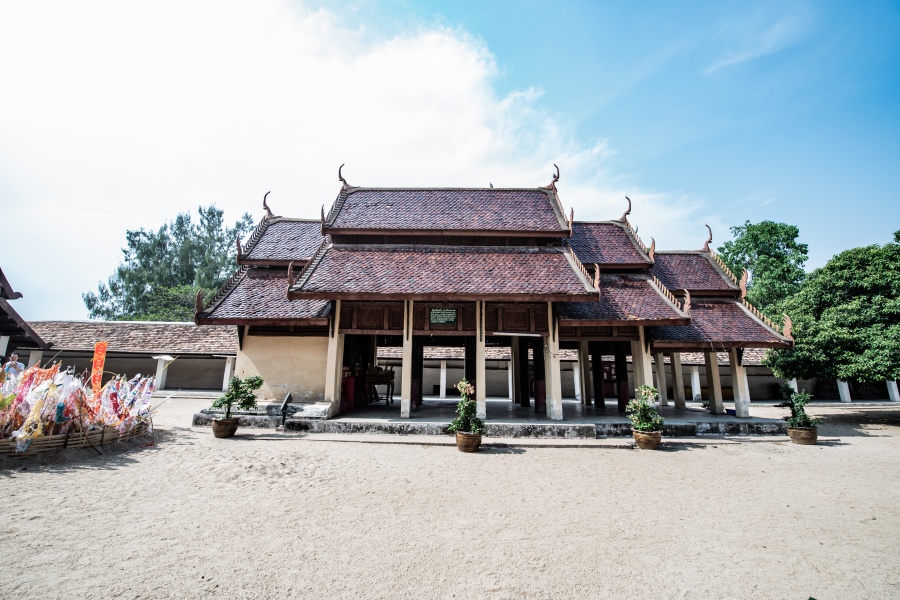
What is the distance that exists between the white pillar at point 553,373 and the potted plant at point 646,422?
195cm

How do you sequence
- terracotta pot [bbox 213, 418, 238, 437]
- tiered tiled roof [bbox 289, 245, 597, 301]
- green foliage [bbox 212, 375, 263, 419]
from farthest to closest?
1. tiered tiled roof [bbox 289, 245, 597, 301]
2. green foliage [bbox 212, 375, 263, 419]
3. terracotta pot [bbox 213, 418, 238, 437]

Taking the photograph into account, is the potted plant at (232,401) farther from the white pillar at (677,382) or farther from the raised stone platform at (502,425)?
the white pillar at (677,382)

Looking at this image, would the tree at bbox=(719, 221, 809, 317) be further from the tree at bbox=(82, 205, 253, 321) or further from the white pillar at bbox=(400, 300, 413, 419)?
the tree at bbox=(82, 205, 253, 321)

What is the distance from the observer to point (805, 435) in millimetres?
9742

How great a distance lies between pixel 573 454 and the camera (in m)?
8.29

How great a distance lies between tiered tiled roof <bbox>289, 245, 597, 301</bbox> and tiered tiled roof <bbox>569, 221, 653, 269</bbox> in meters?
1.84

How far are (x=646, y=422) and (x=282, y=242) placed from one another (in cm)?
1259

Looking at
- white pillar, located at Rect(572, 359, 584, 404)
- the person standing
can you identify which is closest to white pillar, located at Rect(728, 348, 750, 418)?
white pillar, located at Rect(572, 359, 584, 404)

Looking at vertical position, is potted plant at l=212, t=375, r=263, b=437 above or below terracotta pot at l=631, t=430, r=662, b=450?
above

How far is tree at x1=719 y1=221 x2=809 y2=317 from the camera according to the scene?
93.6ft

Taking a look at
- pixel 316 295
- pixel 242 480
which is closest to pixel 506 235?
pixel 316 295

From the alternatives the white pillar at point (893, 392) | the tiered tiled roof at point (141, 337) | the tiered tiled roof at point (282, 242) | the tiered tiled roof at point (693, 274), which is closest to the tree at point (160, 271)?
the tiered tiled roof at point (141, 337)

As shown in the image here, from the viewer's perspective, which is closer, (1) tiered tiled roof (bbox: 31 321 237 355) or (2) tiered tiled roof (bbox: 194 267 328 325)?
(2) tiered tiled roof (bbox: 194 267 328 325)

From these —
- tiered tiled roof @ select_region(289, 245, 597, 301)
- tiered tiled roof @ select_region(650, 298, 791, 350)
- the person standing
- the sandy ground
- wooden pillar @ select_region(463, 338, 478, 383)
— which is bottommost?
the sandy ground
